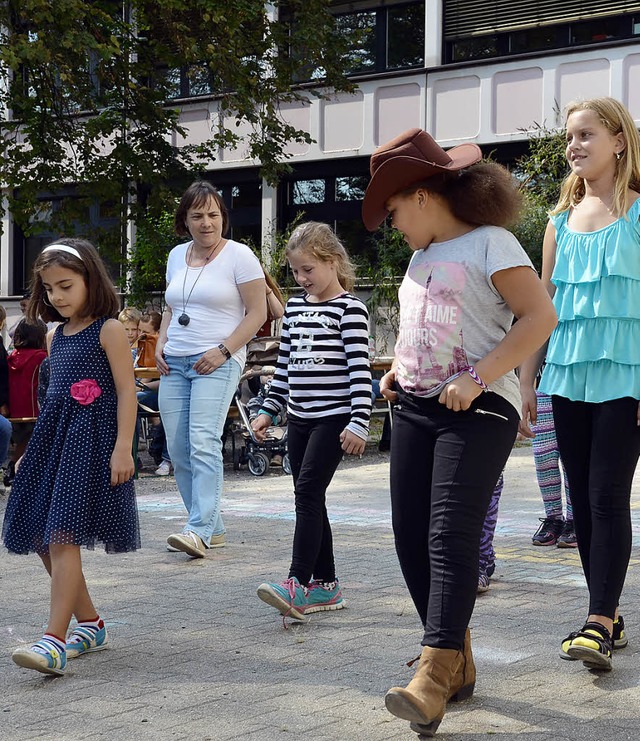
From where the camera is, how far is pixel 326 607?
17.9 feet

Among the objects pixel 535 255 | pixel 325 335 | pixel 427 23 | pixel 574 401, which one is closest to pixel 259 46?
pixel 535 255

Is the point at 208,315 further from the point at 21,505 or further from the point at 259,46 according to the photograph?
the point at 259,46

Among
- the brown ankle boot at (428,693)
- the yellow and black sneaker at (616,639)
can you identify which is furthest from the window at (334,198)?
the brown ankle boot at (428,693)

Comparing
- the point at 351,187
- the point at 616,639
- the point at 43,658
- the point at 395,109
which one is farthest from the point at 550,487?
the point at 351,187

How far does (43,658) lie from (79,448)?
0.79 meters

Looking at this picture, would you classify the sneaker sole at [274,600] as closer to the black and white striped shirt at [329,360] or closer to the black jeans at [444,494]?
the black and white striped shirt at [329,360]

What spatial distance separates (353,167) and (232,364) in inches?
727

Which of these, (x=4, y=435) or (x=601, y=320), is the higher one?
(x=601, y=320)

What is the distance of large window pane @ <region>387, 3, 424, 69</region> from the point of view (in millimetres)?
24719

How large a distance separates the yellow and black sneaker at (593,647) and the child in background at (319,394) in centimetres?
133

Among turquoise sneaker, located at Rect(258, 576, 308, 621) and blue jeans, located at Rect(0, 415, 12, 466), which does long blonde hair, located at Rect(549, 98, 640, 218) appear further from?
blue jeans, located at Rect(0, 415, 12, 466)

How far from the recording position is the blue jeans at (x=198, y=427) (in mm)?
6941

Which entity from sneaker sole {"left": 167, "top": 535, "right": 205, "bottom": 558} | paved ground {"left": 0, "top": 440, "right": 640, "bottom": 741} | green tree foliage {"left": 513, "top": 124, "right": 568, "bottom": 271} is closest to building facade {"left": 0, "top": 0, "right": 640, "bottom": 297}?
green tree foliage {"left": 513, "top": 124, "right": 568, "bottom": 271}

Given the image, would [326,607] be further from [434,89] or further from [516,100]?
[434,89]
